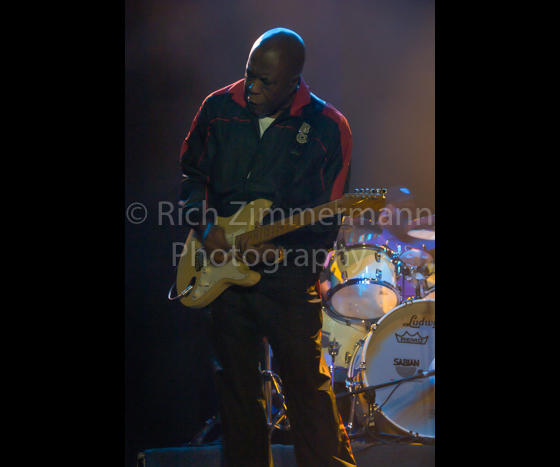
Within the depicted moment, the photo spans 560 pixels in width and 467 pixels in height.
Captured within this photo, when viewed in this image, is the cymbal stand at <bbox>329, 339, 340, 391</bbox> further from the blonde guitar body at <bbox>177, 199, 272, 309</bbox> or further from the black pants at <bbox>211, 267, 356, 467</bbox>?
the blonde guitar body at <bbox>177, 199, 272, 309</bbox>

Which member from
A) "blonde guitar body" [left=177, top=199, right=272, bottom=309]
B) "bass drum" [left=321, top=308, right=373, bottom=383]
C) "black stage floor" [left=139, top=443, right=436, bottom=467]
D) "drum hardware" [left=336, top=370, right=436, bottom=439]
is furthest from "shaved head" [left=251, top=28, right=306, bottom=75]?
"black stage floor" [left=139, top=443, right=436, bottom=467]

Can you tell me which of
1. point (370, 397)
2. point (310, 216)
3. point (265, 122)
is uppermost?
point (265, 122)

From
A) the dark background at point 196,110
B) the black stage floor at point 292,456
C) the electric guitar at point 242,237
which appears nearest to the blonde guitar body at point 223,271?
the electric guitar at point 242,237

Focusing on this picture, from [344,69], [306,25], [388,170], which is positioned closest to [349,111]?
[344,69]

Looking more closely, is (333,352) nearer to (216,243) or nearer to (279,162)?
(216,243)

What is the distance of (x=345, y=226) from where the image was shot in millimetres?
2654

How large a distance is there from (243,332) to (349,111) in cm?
140

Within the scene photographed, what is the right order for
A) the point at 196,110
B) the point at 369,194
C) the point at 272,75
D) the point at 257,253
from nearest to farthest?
the point at 369,194, the point at 257,253, the point at 272,75, the point at 196,110

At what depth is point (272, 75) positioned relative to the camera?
2398 millimetres

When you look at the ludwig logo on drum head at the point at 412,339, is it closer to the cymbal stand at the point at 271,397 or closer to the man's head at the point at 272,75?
the cymbal stand at the point at 271,397

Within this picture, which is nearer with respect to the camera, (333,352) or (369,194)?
(369,194)

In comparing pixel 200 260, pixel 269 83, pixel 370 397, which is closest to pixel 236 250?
pixel 200 260

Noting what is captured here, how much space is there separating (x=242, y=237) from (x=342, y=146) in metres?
0.76

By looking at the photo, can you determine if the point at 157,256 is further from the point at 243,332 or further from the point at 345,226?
the point at 345,226
